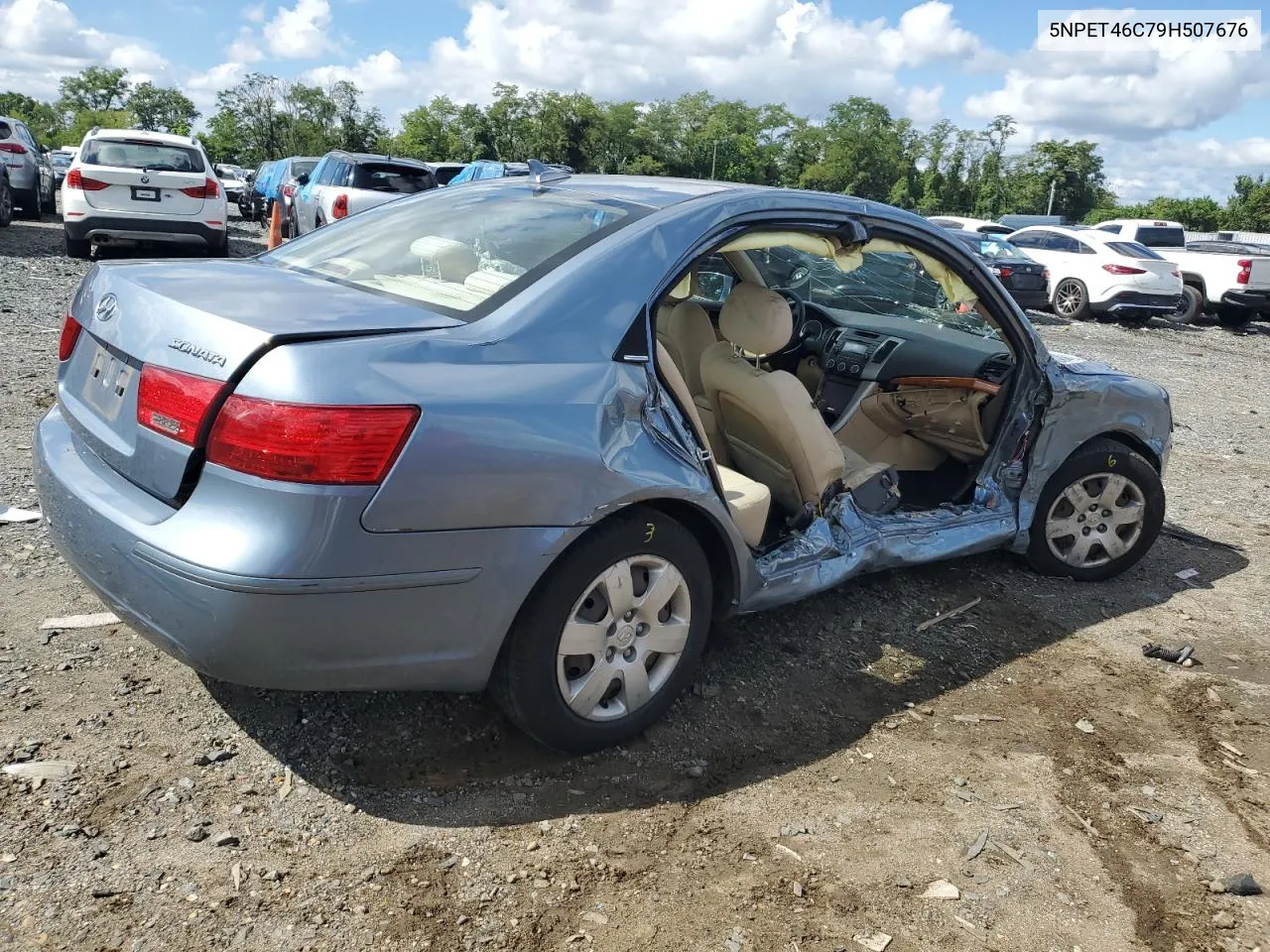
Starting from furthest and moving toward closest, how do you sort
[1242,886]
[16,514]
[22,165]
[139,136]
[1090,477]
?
[22,165] → [139,136] → [1090,477] → [16,514] → [1242,886]

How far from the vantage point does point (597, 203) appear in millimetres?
3213

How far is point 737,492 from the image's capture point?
3365mm

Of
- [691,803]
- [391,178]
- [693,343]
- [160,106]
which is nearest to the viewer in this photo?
[691,803]

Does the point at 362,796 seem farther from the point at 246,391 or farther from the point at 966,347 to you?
the point at 966,347

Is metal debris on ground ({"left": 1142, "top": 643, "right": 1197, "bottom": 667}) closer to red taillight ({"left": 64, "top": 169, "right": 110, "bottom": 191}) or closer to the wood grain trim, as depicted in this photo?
the wood grain trim

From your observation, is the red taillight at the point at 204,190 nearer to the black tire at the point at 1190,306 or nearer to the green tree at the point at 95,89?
the black tire at the point at 1190,306

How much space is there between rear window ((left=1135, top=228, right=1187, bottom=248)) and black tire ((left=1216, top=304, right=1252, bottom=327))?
104 inches

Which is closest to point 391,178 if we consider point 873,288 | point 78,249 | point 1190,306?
point 78,249

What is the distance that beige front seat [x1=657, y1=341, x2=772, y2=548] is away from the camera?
119 inches

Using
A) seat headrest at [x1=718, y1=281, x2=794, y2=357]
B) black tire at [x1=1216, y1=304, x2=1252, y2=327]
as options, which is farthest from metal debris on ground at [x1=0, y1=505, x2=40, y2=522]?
black tire at [x1=1216, y1=304, x2=1252, y2=327]

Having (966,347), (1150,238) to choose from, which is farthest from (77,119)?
(966,347)

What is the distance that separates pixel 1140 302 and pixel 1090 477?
585 inches

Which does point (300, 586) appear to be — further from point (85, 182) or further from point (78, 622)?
point (85, 182)

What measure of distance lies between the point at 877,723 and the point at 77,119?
9157 cm
